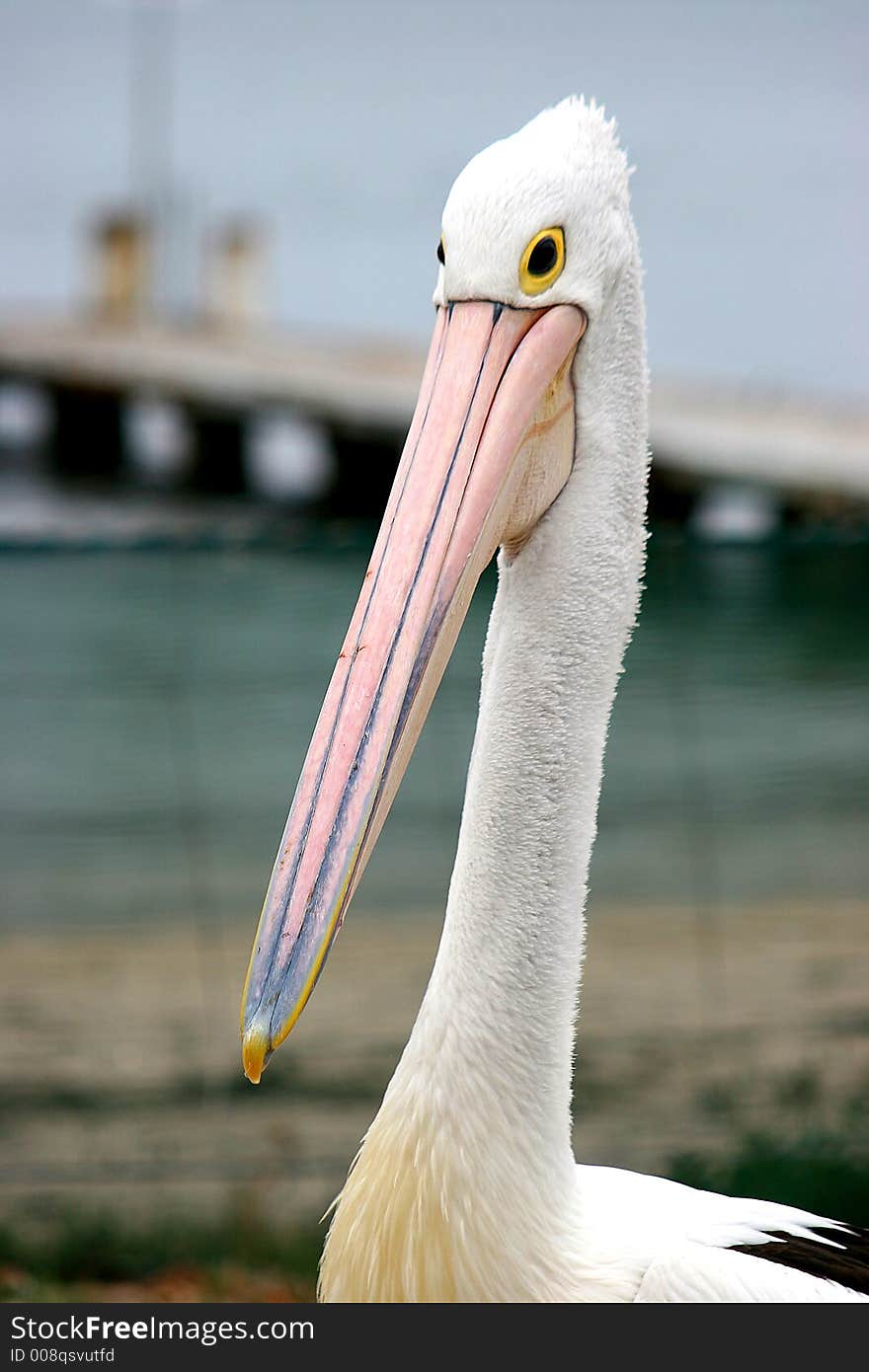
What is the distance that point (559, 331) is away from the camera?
1293 mm

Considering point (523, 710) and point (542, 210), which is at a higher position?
point (542, 210)

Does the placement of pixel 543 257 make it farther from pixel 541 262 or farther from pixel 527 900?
pixel 527 900

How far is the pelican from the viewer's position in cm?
126

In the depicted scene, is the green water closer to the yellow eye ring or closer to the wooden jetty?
the wooden jetty

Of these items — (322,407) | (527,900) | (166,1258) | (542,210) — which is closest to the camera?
(542,210)

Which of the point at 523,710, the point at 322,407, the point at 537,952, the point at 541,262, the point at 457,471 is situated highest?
the point at 322,407

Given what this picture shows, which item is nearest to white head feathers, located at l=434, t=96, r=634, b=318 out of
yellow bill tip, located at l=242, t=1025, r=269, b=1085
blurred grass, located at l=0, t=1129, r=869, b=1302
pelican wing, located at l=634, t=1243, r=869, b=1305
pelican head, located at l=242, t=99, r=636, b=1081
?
pelican head, located at l=242, t=99, r=636, b=1081

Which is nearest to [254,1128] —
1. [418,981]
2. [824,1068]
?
[418,981]

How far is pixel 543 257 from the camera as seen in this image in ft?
4.19

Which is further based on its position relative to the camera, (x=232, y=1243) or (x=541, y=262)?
(x=232, y=1243)

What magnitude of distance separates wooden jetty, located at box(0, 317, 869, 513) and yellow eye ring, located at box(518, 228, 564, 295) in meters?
3.70

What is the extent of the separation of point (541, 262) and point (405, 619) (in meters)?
0.32

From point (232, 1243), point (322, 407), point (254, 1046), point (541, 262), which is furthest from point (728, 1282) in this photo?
point (322, 407)

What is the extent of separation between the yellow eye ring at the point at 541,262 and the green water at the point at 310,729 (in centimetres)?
194
